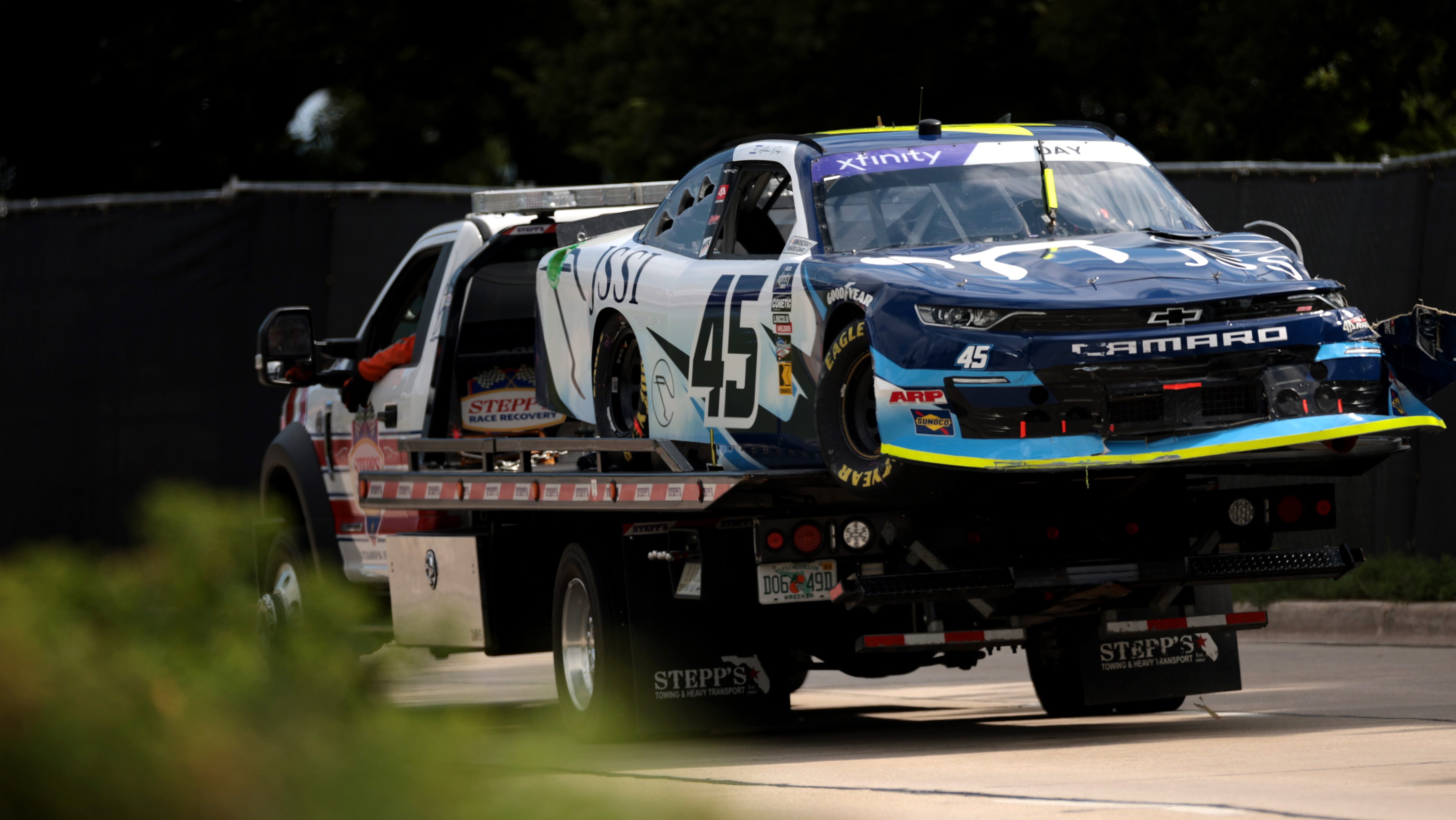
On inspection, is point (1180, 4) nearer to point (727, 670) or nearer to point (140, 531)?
point (727, 670)

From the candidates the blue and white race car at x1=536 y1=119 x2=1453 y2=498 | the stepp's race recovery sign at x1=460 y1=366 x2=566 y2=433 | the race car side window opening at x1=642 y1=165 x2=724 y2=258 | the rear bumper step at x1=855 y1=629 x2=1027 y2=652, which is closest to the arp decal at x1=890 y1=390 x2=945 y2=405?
the blue and white race car at x1=536 y1=119 x2=1453 y2=498

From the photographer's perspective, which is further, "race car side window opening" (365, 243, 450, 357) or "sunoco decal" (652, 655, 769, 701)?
"race car side window opening" (365, 243, 450, 357)

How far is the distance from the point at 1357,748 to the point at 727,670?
2.73m

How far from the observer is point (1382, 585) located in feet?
43.8

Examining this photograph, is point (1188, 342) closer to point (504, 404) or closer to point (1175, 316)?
point (1175, 316)

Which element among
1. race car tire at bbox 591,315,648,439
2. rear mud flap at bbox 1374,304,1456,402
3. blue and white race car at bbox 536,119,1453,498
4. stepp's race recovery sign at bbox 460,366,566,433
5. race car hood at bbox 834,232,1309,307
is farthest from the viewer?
stepp's race recovery sign at bbox 460,366,566,433

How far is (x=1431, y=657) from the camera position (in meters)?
12.0

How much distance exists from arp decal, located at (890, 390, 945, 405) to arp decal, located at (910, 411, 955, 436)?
32mm

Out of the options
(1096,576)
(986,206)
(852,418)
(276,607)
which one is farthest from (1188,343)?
(276,607)

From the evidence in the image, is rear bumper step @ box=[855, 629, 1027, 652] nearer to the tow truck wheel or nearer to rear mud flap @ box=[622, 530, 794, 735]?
rear mud flap @ box=[622, 530, 794, 735]

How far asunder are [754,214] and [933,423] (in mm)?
2223

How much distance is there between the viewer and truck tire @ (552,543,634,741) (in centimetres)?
934

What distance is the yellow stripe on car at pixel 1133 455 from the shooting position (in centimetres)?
761

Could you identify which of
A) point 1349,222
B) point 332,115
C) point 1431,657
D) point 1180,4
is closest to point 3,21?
point 332,115
